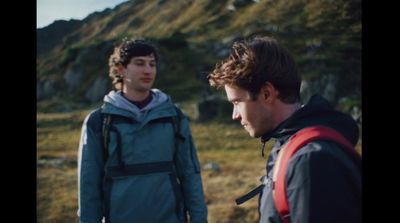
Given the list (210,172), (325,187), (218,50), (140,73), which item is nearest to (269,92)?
(325,187)

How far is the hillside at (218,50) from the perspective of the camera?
181ft

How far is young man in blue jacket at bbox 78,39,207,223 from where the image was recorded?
15.1 feet

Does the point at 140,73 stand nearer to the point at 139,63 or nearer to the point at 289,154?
the point at 139,63

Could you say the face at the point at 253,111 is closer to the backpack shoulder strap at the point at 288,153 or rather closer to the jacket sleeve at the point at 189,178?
the backpack shoulder strap at the point at 288,153

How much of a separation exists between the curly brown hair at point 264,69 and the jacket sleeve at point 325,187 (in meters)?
0.55

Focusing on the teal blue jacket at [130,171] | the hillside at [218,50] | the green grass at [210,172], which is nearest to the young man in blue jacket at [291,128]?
the teal blue jacket at [130,171]

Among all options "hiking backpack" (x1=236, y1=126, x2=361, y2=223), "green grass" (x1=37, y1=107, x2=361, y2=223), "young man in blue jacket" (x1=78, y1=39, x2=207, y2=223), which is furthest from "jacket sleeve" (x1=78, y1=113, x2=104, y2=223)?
"green grass" (x1=37, y1=107, x2=361, y2=223)

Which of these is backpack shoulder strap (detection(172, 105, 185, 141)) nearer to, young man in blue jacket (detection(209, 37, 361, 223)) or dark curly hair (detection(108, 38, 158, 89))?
dark curly hair (detection(108, 38, 158, 89))

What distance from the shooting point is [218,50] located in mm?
73250

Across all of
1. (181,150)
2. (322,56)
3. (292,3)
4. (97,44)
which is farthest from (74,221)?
(292,3)

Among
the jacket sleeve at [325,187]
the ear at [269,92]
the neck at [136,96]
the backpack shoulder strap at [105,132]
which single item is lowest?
the backpack shoulder strap at [105,132]

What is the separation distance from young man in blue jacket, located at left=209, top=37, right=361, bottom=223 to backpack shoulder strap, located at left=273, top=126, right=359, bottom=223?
22mm

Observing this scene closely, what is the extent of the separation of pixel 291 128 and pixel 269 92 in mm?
255

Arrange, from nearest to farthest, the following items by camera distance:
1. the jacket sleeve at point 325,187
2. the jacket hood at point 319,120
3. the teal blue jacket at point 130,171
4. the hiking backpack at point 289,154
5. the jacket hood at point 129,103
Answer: the jacket sleeve at point 325,187
the hiking backpack at point 289,154
the jacket hood at point 319,120
the teal blue jacket at point 130,171
the jacket hood at point 129,103
